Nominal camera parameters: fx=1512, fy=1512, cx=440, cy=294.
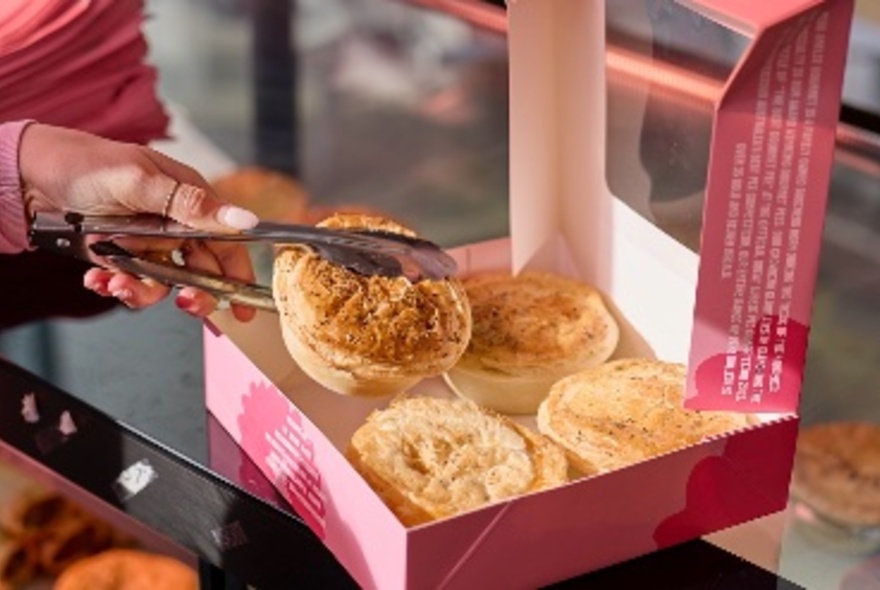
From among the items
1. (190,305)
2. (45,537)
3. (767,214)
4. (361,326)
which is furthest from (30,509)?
(767,214)

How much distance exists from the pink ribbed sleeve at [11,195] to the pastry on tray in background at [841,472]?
2.71 ft

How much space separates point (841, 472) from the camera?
1275 mm

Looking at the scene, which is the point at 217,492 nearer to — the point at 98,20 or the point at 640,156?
the point at 640,156

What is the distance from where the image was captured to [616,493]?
1124 mm

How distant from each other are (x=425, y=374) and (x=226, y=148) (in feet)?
2.28

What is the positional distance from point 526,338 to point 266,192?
498 mm

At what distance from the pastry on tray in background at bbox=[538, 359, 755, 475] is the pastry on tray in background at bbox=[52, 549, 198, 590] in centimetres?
33

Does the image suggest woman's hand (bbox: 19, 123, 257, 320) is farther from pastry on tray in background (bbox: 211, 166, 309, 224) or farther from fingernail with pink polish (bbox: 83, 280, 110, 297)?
pastry on tray in background (bbox: 211, 166, 309, 224)

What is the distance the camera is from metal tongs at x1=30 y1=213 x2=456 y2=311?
1.29 meters

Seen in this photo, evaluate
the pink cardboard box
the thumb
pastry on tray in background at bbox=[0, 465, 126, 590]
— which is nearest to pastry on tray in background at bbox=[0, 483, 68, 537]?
pastry on tray in background at bbox=[0, 465, 126, 590]

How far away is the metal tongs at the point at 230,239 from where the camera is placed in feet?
4.22

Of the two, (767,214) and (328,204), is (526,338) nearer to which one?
(767,214)

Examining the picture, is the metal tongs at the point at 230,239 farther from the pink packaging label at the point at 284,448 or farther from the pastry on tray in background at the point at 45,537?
the pastry on tray in background at the point at 45,537

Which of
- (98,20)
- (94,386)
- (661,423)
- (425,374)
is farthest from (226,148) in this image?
(661,423)
